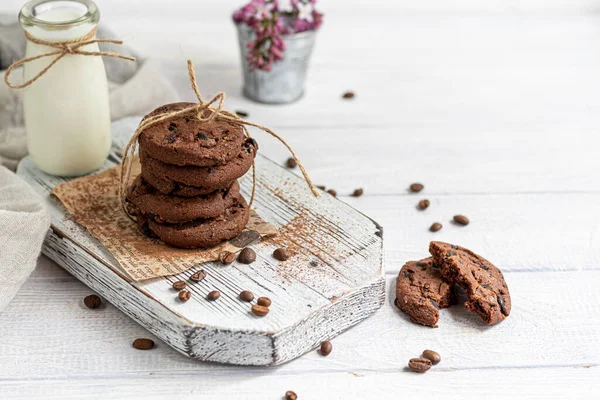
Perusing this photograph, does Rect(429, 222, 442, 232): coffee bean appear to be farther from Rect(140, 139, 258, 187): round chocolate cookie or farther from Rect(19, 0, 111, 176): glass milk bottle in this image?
Rect(19, 0, 111, 176): glass milk bottle

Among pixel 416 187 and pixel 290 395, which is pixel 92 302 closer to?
pixel 290 395

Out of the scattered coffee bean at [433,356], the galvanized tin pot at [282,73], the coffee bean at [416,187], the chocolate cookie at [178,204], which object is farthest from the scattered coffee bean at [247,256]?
the galvanized tin pot at [282,73]

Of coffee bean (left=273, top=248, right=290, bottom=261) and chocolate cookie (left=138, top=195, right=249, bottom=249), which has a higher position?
chocolate cookie (left=138, top=195, right=249, bottom=249)

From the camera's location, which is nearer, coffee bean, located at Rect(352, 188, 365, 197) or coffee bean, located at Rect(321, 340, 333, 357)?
coffee bean, located at Rect(321, 340, 333, 357)

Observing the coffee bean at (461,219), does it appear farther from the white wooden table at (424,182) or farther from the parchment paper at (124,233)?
the parchment paper at (124,233)

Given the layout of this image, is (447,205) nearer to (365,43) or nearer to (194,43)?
(365,43)

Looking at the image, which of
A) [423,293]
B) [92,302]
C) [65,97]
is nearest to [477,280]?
[423,293]

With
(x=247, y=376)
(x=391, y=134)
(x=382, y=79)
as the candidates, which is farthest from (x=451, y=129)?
(x=247, y=376)

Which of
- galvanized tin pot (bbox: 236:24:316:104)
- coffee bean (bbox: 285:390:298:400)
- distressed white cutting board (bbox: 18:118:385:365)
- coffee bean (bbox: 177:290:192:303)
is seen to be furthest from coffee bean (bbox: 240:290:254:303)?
galvanized tin pot (bbox: 236:24:316:104)
